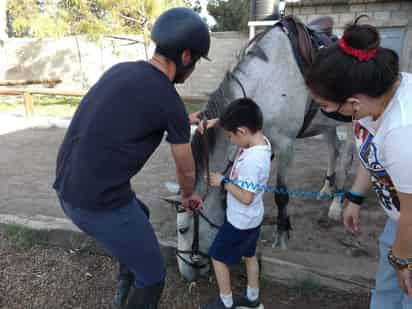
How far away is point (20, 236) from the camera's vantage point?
291cm

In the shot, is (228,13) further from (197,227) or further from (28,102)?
(197,227)

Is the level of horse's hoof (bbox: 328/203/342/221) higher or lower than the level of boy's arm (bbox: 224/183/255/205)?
lower

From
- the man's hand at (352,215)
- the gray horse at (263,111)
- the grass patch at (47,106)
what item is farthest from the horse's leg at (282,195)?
the grass patch at (47,106)

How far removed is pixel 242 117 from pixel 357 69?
0.89 metres

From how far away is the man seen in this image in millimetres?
1385

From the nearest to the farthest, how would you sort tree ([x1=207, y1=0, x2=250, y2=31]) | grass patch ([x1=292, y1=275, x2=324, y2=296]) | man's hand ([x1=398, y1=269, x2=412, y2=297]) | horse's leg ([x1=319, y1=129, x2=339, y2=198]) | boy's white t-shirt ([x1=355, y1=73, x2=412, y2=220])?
boy's white t-shirt ([x1=355, y1=73, x2=412, y2=220])
man's hand ([x1=398, y1=269, x2=412, y2=297])
grass patch ([x1=292, y1=275, x2=324, y2=296])
horse's leg ([x1=319, y1=129, x2=339, y2=198])
tree ([x1=207, y1=0, x2=250, y2=31])

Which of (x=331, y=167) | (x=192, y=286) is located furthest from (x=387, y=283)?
(x=331, y=167)

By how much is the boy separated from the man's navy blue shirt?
0.52 meters

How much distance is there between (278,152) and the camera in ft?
9.16

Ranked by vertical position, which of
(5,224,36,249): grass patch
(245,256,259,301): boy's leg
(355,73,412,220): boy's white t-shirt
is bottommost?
(5,224,36,249): grass patch

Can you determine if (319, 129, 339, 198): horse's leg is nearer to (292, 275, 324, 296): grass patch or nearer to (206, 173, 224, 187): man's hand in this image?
(292, 275, 324, 296): grass patch

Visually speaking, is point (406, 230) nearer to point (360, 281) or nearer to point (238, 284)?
point (360, 281)

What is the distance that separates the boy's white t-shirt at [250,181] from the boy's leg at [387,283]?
2.25 feet

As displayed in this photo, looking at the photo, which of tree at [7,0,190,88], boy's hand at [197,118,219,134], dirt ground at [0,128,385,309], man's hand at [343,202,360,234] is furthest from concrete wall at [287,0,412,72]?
man's hand at [343,202,360,234]
